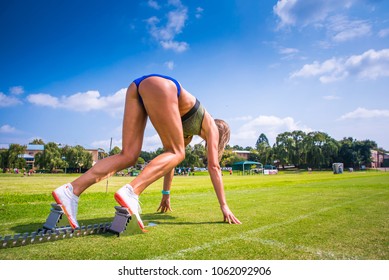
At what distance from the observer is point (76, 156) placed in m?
72.6

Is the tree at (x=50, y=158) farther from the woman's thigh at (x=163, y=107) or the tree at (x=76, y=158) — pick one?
the woman's thigh at (x=163, y=107)

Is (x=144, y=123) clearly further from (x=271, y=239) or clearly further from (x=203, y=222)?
(x=271, y=239)

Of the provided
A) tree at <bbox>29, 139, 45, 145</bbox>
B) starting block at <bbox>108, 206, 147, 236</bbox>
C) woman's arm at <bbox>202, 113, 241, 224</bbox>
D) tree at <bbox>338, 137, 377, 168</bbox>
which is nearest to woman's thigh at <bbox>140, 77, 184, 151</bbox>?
woman's arm at <bbox>202, 113, 241, 224</bbox>

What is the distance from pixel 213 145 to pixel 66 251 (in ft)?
8.64

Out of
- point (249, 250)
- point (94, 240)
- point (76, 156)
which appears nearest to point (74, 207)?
point (94, 240)

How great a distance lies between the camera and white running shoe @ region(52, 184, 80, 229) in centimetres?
310

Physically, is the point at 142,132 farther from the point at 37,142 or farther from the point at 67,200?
the point at 37,142

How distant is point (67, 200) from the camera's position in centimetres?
315

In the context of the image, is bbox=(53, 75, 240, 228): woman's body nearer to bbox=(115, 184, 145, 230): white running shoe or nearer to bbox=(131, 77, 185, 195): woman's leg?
bbox=(131, 77, 185, 195): woman's leg

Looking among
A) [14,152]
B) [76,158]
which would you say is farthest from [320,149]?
[14,152]

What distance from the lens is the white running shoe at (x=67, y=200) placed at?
3102 millimetres

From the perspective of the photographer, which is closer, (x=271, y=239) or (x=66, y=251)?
(x=66, y=251)

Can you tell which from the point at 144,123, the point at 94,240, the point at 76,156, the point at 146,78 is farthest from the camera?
the point at 76,156

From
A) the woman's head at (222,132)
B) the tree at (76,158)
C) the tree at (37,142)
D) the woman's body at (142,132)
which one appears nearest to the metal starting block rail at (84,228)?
the woman's body at (142,132)
